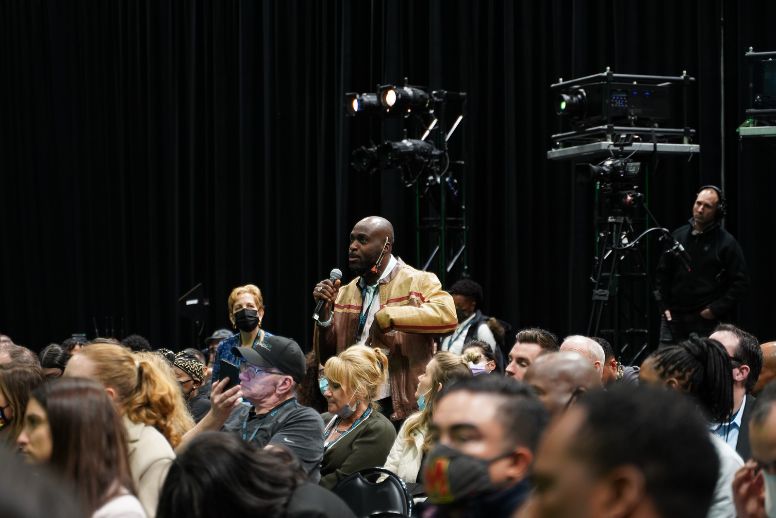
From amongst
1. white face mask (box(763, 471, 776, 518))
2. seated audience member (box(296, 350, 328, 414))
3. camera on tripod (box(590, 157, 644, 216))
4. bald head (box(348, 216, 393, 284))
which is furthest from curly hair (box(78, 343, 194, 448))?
camera on tripod (box(590, 157, 644, 216))

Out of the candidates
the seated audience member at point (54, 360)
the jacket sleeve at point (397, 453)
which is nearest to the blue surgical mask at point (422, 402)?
the jacket sleeve at point (397, 453)

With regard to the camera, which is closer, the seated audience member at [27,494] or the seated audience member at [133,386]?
the seated audience member at [27,494]

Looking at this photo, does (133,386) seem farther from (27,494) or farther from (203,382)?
(27,494)

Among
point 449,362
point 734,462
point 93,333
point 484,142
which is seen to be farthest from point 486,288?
point 734,462

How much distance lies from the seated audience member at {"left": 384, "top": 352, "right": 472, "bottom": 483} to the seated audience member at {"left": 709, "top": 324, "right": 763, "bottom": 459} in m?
0.97

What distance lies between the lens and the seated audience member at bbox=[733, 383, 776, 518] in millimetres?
2008

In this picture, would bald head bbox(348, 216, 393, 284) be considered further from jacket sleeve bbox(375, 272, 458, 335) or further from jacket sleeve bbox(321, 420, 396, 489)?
jacket sleeve bbox(321, 420, 396, 489)

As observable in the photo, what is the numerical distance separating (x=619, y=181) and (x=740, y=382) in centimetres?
275

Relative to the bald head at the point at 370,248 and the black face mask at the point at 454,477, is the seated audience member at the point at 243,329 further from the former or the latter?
the black face mask at the point at 454,477

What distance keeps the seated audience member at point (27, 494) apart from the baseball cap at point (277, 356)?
10.5 ft

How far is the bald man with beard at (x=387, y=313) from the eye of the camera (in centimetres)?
530

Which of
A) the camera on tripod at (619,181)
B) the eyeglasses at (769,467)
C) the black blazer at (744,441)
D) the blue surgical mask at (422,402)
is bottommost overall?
the blue surgical mask at (422,402)

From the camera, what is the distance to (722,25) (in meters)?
8.55

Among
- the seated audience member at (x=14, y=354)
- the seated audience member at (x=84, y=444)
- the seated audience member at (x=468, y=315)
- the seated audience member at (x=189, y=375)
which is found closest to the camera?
the seated audience member at (x=84, y=444)
